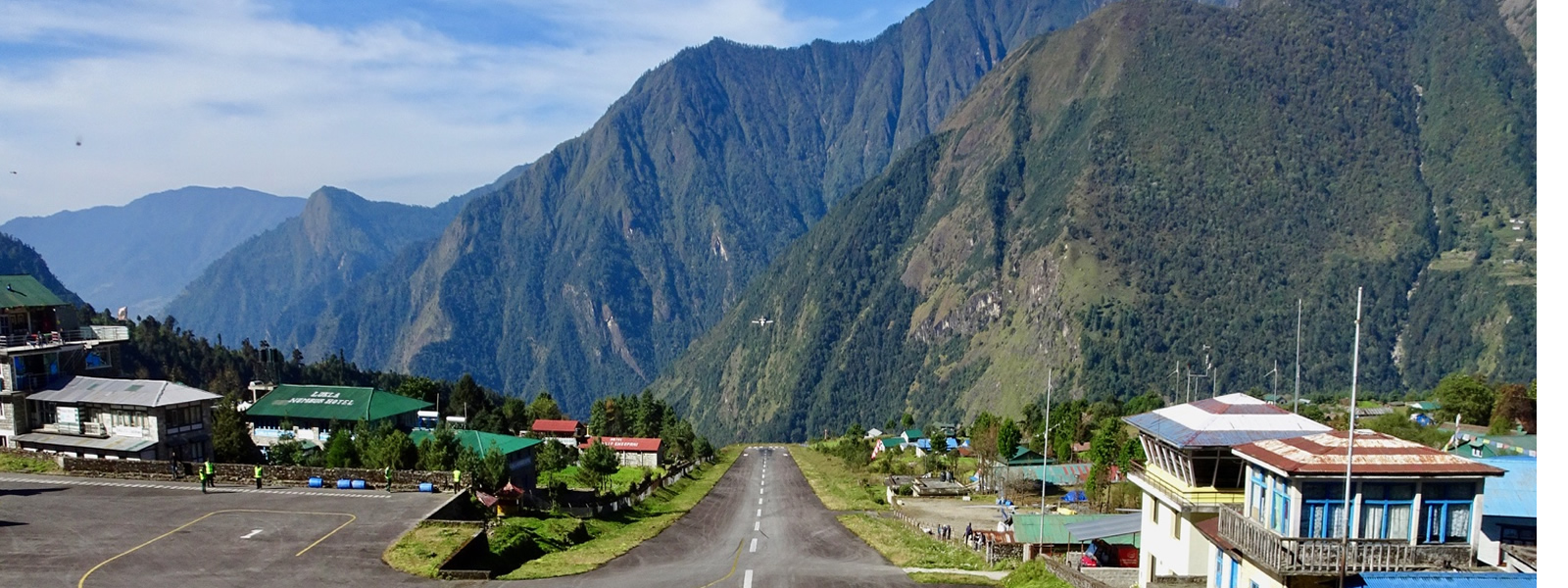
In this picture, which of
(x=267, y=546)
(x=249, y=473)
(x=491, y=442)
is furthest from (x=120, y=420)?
(x=267, y=546)

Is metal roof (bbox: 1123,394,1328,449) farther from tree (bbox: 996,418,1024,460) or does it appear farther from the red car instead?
tree (bbox: 996,418,1024,460)

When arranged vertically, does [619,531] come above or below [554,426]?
above

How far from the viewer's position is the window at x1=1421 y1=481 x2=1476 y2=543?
73.2 ft

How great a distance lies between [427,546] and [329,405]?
49.6 metres

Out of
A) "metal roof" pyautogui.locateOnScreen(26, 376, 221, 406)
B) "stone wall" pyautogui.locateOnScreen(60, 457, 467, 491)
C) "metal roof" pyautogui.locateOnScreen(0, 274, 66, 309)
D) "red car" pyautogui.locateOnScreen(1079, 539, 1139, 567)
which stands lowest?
"red car" pyautogui.locateOnScreen(1079, 539, 1139, 567)

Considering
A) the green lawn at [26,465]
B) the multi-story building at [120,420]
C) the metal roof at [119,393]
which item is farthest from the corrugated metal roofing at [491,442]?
the green lawn at [26,465]

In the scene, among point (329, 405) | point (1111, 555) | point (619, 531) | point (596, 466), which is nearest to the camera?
point (1111, 555)

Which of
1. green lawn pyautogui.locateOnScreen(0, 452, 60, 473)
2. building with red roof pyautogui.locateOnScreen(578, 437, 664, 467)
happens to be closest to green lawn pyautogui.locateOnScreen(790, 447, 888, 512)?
building with red roof pyautogui.locateOnScreen(578, 437, 664, 467)

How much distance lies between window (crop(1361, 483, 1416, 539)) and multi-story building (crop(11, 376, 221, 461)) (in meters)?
50.5

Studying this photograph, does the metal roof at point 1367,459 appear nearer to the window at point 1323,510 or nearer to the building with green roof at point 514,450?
the window at point 1323,510

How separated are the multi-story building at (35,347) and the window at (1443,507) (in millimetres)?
61632

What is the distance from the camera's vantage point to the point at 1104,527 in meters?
42.7

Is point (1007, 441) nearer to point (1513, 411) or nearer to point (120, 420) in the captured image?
point (1513, 411)

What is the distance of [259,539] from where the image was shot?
118 feet
